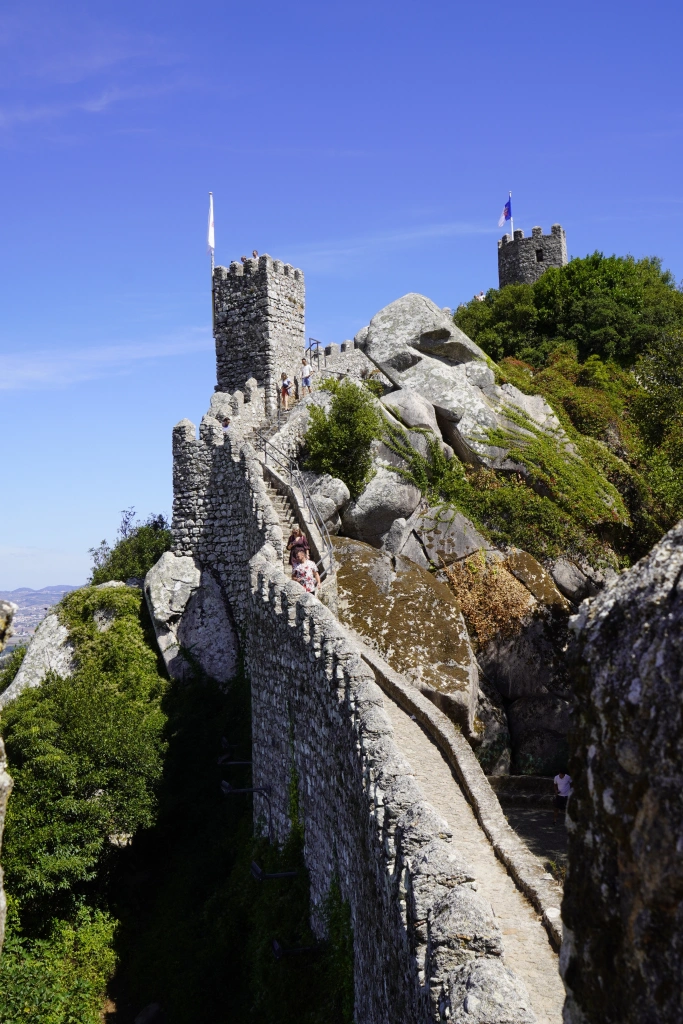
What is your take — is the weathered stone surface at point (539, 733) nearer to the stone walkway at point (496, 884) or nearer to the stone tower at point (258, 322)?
the stone walkway at point (496, 884)

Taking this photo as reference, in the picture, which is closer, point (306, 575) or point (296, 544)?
point (306, 575)

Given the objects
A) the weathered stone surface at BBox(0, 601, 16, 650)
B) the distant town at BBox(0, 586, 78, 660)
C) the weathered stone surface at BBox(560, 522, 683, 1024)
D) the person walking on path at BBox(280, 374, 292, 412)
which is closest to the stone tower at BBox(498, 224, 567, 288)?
the person walking on path at BBox(280, 374, 292, 412)

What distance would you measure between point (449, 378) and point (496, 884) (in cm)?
1674

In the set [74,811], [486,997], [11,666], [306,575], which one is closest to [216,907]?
[74,811]

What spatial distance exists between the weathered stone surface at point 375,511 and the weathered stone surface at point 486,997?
44.3 ft

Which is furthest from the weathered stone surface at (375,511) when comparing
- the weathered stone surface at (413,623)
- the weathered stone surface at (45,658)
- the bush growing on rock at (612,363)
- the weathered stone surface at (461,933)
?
the weathered stone surface at (461,933)

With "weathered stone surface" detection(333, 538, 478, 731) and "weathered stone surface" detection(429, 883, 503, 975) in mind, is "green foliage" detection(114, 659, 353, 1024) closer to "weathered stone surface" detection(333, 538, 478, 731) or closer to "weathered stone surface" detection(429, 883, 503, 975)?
"weathered stone surface" detection(333, 538, 478, 731)

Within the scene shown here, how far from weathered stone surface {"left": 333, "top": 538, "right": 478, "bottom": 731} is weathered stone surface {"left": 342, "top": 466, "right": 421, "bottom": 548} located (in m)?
2.74

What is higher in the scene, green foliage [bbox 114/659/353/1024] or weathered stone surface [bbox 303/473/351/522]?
weathered stone surface [bbox 303/473/351/522]

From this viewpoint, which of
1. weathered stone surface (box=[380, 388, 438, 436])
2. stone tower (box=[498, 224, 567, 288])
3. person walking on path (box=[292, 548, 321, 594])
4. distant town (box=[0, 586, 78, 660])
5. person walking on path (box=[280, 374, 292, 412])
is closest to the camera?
distant town (box=[0, 586, 78, 660])

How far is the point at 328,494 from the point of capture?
18.5 m

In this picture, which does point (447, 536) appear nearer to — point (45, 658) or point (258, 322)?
point (45, 658)

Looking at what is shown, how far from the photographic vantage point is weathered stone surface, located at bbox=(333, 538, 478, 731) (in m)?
13.5

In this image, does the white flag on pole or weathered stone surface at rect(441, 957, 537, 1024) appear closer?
weathered stone surface at rect(441, 957, 537, 1024)
